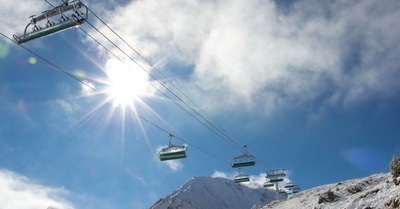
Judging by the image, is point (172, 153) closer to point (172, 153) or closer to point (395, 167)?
point (172, 153)

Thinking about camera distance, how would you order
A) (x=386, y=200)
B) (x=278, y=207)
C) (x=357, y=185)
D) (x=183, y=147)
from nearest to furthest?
(x=183, y=147), (x=386, y=200), (x=357, y=185), (x=278, y=207)

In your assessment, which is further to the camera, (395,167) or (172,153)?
(395,167)

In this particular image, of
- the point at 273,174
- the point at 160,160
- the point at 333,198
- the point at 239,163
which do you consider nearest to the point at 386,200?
the point at 239,163

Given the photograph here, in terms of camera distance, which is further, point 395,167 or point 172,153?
point 395,167

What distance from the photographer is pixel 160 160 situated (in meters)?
Result: 18.8

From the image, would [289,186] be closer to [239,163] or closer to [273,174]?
[273,174]

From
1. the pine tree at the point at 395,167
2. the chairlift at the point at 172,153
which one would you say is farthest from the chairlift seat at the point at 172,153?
the pine tree at the point at 395,167

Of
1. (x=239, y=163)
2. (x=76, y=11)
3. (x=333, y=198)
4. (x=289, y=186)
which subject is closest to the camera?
(x=76, y=11)

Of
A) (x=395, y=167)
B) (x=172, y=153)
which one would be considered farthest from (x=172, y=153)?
(x=395, y=167)

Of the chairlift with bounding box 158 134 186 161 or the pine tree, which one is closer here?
the chairlift with bounding box 158 134 186 161

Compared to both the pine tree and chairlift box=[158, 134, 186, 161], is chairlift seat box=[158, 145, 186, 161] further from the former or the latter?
the pine tree

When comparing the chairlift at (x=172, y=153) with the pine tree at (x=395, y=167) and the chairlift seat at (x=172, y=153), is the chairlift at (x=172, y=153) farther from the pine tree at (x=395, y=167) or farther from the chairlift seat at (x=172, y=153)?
the pine tree at (x=395, y=167)

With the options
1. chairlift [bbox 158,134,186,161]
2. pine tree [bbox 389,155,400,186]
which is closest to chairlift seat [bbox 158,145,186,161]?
chairlift [bbox 158,134,186,161]

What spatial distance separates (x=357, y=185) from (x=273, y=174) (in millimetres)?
14892
